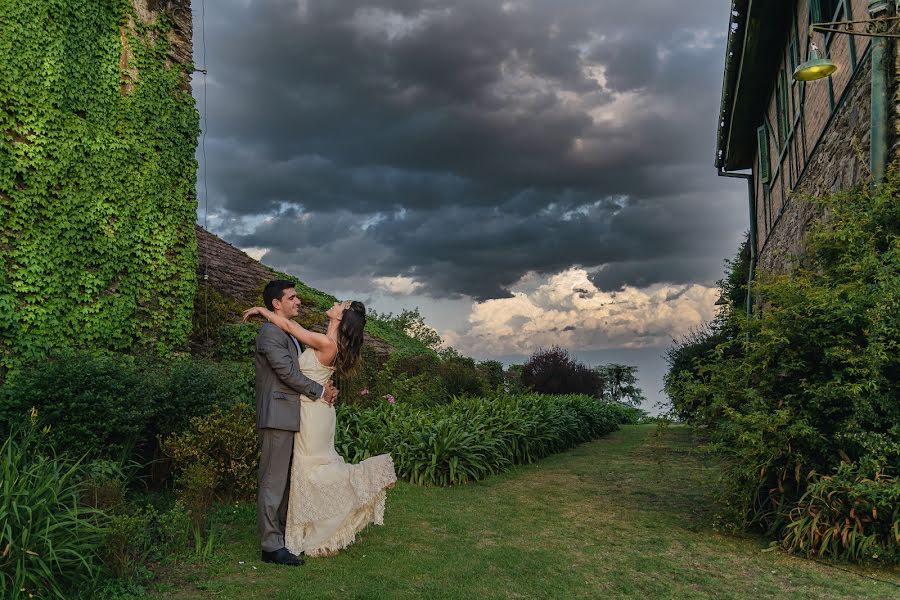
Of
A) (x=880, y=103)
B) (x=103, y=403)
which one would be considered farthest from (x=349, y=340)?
(x=880, y=103)

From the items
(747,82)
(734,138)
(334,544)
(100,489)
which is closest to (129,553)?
(100,489)

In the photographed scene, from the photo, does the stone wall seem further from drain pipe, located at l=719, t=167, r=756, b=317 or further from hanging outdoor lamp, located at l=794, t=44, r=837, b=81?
drain pipe, located at l=719, t=167, r=756, b=317

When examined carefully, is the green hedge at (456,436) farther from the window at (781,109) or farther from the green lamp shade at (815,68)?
the window at (781,109)

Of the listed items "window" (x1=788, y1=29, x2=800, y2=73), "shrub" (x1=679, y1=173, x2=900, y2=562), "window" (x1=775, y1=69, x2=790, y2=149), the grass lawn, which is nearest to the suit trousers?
the grass lawn

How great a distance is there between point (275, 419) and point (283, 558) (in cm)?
109

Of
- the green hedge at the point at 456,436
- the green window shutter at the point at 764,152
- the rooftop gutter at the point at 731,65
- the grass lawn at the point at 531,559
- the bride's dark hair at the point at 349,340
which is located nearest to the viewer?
the grass lawn at the point at 531,559

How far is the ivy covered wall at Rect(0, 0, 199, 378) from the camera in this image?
9.02 m

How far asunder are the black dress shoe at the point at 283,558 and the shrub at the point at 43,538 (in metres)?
1.23

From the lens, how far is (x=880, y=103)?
732 cm

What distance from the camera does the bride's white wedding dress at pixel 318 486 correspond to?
17.9 ft

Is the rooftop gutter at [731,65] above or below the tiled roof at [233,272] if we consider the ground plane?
above

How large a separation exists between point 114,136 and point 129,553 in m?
7.44

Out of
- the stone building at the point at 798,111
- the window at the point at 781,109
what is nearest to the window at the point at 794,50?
the stone building at the point at 798,111

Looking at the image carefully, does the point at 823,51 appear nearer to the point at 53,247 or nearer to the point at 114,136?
the point at 114,136
